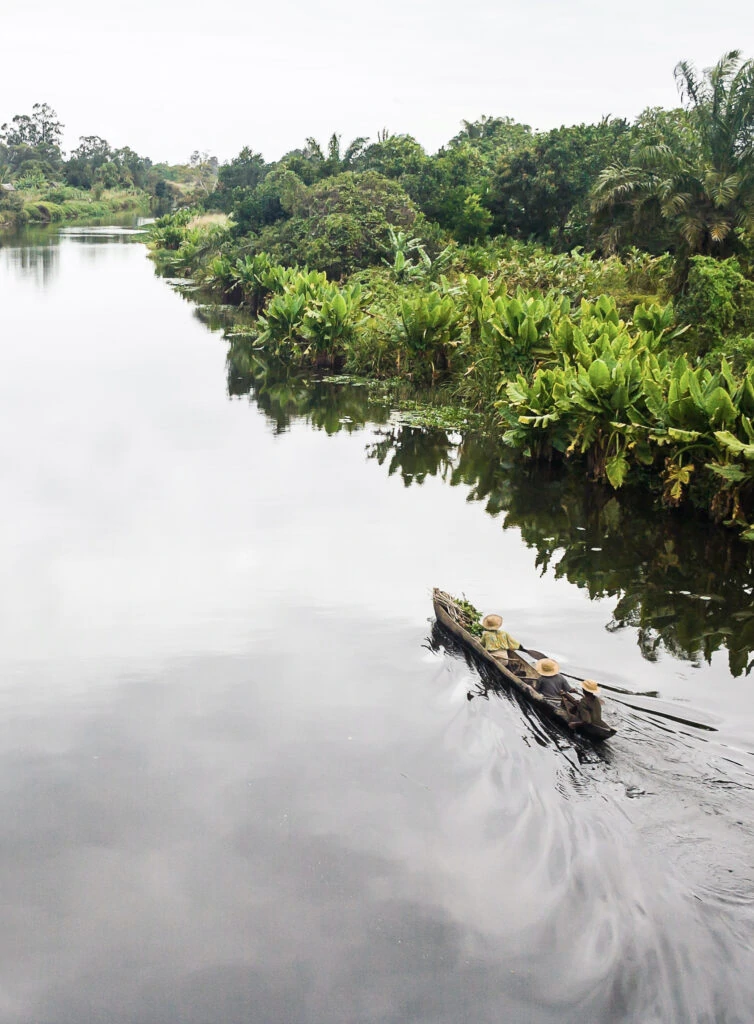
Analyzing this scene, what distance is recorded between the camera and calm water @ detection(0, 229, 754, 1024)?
15.8ft

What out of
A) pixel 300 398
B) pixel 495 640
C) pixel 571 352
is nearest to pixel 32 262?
pixel 300 398

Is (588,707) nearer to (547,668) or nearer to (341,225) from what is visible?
(547,668)

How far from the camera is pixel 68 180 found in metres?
97.8

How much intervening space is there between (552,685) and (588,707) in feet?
1.63

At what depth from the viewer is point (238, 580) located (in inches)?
386

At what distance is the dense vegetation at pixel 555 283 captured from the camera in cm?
1161

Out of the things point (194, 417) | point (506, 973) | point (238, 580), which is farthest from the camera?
point (194, 417)

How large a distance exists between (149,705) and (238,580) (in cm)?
250

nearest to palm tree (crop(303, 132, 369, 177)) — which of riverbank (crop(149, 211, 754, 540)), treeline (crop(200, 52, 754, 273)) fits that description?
treeline (crop(200, 52, 754, 273))

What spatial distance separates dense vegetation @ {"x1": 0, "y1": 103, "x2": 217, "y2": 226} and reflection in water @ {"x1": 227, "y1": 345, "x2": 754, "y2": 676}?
204 ft

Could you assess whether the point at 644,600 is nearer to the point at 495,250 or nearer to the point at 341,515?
the point at 341,515

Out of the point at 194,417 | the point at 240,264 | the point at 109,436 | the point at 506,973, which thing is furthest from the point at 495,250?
the point at 506,973

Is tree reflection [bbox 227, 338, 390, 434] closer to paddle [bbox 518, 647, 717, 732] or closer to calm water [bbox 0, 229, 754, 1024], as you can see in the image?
calm water [bbox 0, 229, 754, 1024]

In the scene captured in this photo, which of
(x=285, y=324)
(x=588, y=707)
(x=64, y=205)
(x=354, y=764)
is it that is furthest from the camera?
(x=64, y=205)
